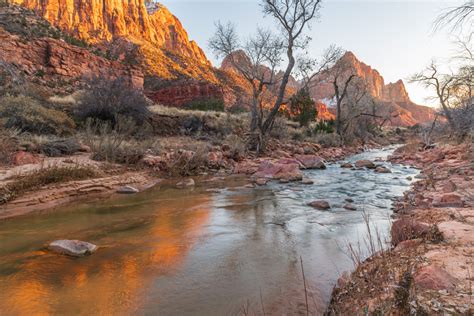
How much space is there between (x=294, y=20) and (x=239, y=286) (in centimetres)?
1317

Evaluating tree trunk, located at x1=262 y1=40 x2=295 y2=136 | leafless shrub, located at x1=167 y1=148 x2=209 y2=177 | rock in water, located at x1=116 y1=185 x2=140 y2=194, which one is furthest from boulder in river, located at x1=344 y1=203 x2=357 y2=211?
tree trunk, located at x1=262 y1=40 x2=295 y2=136

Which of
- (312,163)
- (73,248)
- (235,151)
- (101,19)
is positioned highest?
(101,19)

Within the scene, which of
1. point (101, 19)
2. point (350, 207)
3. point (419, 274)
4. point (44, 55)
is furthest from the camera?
point (101, 19)

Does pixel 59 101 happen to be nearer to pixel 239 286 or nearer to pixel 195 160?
pixel 195 160

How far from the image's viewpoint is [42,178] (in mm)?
5152

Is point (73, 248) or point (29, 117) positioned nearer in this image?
point (73, 248)

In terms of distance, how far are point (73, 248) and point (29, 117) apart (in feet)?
23.6

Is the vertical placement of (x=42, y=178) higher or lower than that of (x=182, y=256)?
higher

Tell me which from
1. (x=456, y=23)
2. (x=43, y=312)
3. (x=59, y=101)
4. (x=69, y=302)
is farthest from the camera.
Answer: (x=59, y=101)

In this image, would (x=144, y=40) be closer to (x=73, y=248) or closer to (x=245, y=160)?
(x=245, y=160)

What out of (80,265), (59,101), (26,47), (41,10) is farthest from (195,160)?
(41,10)

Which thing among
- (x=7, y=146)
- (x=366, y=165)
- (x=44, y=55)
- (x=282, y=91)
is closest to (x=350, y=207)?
→ (x=366, y=165)

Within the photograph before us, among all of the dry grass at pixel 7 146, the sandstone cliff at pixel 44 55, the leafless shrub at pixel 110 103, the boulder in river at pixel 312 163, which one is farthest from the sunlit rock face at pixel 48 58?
the boulder in river at pixel 312 163

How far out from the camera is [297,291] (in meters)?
2.28
